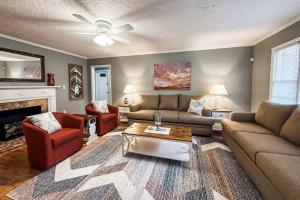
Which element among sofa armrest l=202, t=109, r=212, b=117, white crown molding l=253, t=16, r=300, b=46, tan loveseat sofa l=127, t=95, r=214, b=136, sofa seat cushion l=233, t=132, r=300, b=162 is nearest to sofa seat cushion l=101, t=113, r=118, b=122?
tan loveseat sofa l=127, t=95, r=214, b=136

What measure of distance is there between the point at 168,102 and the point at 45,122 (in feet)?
9.52

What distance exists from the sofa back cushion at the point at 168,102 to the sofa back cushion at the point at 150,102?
0.15 meters

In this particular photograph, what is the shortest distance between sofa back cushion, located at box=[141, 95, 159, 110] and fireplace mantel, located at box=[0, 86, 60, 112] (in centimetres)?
248

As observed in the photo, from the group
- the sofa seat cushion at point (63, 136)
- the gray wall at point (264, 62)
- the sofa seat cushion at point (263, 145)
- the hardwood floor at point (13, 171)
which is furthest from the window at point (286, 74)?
the hardwood floor at point (13, 171)

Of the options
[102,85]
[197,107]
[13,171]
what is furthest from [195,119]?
[102,85]

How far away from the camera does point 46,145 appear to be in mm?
2064

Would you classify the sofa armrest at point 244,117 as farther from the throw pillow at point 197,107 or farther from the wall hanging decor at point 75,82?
the wall hanging decor at point 75,82

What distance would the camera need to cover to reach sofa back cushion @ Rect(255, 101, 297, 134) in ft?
7.17

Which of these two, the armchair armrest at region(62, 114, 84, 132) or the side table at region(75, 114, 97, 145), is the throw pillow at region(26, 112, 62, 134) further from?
the side table at region(75, 114, 97, 145)

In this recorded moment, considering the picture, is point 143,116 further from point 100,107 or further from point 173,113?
point 100,107

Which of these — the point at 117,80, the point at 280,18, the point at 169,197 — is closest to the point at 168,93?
the point at 117,80

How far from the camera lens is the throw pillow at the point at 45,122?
2258mm

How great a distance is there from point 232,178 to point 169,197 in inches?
36.7

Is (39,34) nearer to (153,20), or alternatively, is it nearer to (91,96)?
(153,20)
